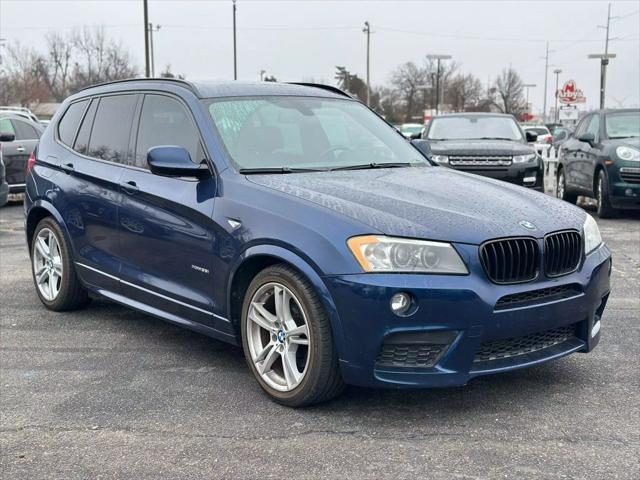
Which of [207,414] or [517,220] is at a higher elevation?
[517,220]

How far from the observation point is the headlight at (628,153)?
34.9 ft

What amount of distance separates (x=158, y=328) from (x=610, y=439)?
320 centimetres

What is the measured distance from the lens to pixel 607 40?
50.0 meters

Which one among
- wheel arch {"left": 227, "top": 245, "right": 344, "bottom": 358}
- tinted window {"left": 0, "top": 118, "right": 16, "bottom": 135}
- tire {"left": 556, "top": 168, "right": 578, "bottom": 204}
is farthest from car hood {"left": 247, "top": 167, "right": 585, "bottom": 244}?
tinted window {"left": 0, "top": 118, "right": 16, "bottom": 135}

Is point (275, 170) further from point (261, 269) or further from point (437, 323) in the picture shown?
point (437, 323)

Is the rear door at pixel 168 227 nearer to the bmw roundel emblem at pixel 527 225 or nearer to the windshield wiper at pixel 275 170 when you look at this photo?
the windshield wiper at pixel 275 170

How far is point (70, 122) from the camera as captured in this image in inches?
231

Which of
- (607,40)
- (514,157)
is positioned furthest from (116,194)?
(607,40)

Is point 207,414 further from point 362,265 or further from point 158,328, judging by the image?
point 158,328

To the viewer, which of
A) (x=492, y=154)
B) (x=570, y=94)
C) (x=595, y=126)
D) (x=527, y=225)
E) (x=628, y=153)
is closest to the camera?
(x=527, y=225)

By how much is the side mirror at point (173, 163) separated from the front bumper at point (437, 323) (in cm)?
118

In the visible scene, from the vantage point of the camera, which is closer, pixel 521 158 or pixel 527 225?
pixel 527 225

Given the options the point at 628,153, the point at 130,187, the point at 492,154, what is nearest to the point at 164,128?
the point at 130,187

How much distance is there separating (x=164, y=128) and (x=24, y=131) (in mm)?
9639
